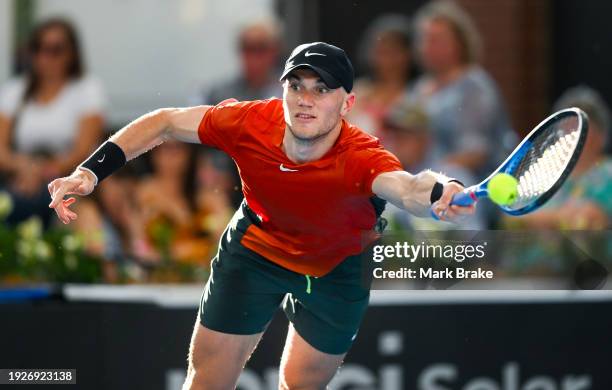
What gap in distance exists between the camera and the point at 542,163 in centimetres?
612

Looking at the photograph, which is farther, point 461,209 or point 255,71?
point 255,71

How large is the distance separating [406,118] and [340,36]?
186 centimetres

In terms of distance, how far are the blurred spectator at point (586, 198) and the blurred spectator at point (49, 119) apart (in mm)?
2834

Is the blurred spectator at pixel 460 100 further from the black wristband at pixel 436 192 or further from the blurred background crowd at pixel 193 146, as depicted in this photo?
the black wristband at pixel 436 192

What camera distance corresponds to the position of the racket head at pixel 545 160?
583cm

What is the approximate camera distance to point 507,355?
8.09 metres

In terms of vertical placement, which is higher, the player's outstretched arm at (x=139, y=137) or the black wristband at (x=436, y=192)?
the player's outstretched arm at (x=139, y=137)

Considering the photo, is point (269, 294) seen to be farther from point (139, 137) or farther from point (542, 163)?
point (542, 163)

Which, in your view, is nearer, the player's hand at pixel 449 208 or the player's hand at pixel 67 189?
the player's hand at pixel 449 208

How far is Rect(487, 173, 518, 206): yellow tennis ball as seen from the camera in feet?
18.8

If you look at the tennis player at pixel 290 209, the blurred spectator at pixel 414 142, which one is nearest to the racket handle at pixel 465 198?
the tennis player at pixel 290 209
